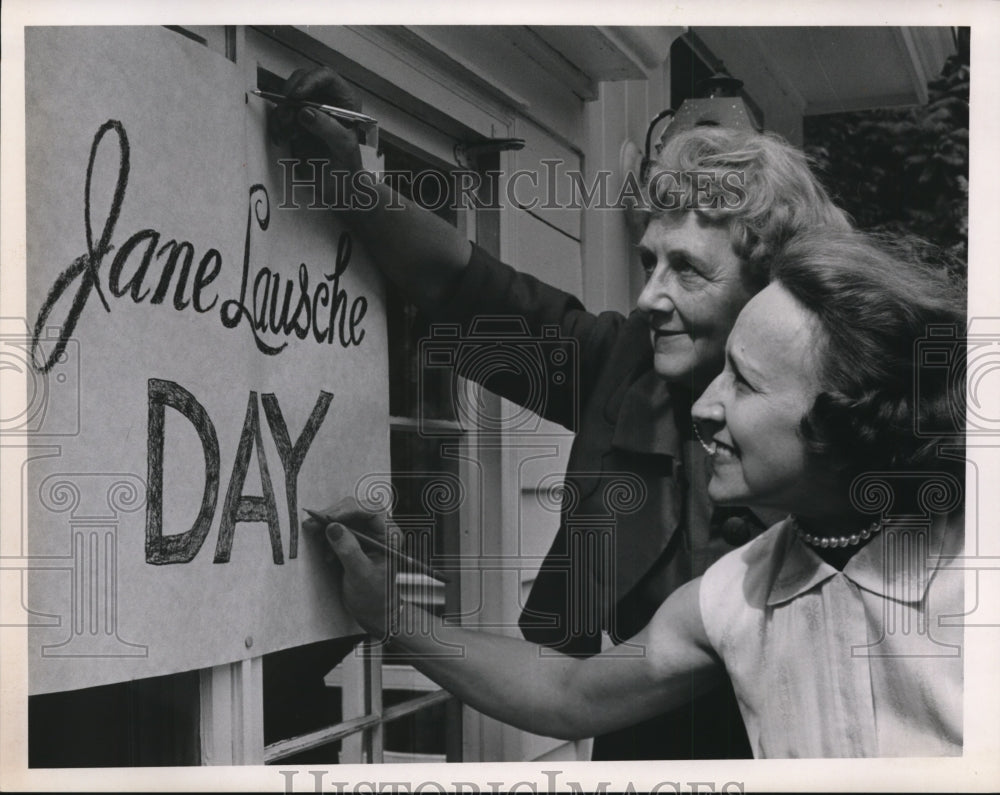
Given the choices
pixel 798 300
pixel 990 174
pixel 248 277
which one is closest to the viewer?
pixel 248 277

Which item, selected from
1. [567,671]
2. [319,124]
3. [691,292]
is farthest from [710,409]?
[319,124]

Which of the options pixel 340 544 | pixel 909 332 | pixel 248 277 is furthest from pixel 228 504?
pixel 909 332

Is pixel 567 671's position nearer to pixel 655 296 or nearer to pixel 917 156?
pixel 655 296

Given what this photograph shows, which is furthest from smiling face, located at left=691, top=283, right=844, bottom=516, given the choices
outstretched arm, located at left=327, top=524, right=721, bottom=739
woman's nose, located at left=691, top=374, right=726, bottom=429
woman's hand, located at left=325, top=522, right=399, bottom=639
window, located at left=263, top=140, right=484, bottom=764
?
woman's hand, located at left=325, top=522, right=399, bottom=639

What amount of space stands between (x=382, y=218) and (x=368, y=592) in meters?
0.71

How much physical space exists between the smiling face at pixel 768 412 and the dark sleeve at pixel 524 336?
241 mm

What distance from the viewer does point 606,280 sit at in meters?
2.27

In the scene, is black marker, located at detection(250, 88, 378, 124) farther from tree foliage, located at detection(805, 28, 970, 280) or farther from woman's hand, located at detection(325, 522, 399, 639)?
tree foliage, located at detection(805, 28, 970, 280)

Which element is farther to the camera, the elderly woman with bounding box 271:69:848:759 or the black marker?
the elderly woman with bounding box 271:69:848:759

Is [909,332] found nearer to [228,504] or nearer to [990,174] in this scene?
[990,174]

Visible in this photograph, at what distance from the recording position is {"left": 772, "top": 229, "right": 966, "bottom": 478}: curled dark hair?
7.34 ft

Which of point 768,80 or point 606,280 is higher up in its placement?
point 768,80

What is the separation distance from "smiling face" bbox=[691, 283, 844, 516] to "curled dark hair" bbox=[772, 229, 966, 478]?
3cm
